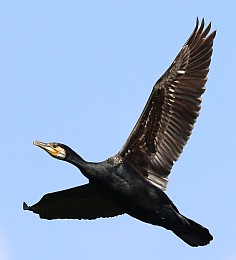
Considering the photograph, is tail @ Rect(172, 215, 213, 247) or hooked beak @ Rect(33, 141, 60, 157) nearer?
hooked beak @ Rect(33, 141, 60, 157)

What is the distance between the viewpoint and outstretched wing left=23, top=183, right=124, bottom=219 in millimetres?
15234

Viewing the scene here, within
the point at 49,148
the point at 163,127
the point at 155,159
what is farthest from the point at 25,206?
the point at 163,127

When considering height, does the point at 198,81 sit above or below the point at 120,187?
above

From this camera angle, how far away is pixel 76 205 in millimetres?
15469

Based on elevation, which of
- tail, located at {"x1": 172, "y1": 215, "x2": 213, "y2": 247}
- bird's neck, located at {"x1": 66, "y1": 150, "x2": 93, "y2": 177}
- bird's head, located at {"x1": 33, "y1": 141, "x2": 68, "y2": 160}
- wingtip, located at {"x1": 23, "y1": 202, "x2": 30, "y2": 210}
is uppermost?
bird's head, located at {"x1": 33, "y1": 141, "x2": 68, "y2": 160}

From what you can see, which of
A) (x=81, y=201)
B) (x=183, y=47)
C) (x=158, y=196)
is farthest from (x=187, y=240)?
(x=183, y=47)

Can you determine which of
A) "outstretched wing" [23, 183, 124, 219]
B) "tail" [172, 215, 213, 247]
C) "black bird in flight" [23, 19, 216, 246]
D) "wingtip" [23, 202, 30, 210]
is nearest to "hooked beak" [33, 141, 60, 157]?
"black bird in flight" [23, 19, 216, 246]

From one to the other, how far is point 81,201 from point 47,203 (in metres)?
0.56

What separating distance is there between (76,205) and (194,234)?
2.06m

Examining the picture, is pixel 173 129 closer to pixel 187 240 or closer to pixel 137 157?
pixel 137 157

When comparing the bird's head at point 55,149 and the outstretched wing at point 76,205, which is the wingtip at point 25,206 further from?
the bird's head at point 55,149

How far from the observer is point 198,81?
14711 millimetres

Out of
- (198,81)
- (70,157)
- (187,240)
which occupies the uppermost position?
(198,81)

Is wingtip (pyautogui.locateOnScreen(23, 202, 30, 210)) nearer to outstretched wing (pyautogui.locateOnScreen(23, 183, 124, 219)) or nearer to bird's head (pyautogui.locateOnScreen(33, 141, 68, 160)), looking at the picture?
outstretched wing (pyautogui.locateOnScreen(23, 183, 124, 219))
